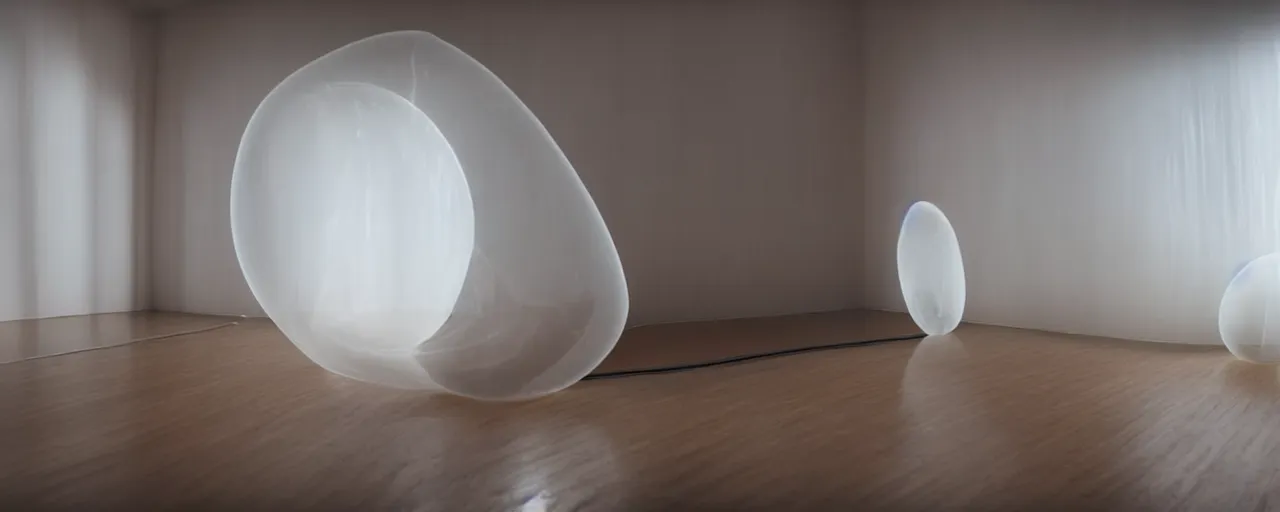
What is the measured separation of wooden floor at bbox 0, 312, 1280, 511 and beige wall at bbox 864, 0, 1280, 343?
2.33 feet

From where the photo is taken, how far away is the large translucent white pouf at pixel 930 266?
3.49 metres

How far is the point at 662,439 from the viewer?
5.82 feet

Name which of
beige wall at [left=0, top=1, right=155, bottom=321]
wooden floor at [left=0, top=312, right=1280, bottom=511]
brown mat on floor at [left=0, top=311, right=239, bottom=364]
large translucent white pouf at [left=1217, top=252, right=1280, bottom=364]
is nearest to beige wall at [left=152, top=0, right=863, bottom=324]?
beige wall at [left=0, top=1, right=155, bottom=321]

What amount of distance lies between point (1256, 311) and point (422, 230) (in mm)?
2572

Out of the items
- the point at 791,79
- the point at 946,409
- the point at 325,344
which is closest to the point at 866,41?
the point at 791,79

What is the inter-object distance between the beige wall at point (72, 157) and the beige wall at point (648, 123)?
4.9 inches

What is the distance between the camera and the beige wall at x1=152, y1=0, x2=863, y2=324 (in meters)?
3.93

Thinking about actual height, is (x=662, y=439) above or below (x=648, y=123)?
below

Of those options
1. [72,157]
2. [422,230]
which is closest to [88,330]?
[72,157]

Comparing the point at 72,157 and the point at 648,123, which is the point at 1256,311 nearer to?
the point at 648,123

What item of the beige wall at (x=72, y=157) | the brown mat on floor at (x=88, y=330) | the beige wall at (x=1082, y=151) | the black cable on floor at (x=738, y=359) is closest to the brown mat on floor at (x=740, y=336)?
the black cable on floor at (x=738, y=359)

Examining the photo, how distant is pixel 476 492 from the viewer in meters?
1.40

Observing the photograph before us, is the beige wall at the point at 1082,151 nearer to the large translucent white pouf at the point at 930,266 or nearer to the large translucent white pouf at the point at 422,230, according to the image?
the large translucent white pouf at the point at 930,266

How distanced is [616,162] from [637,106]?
0.91 feet
